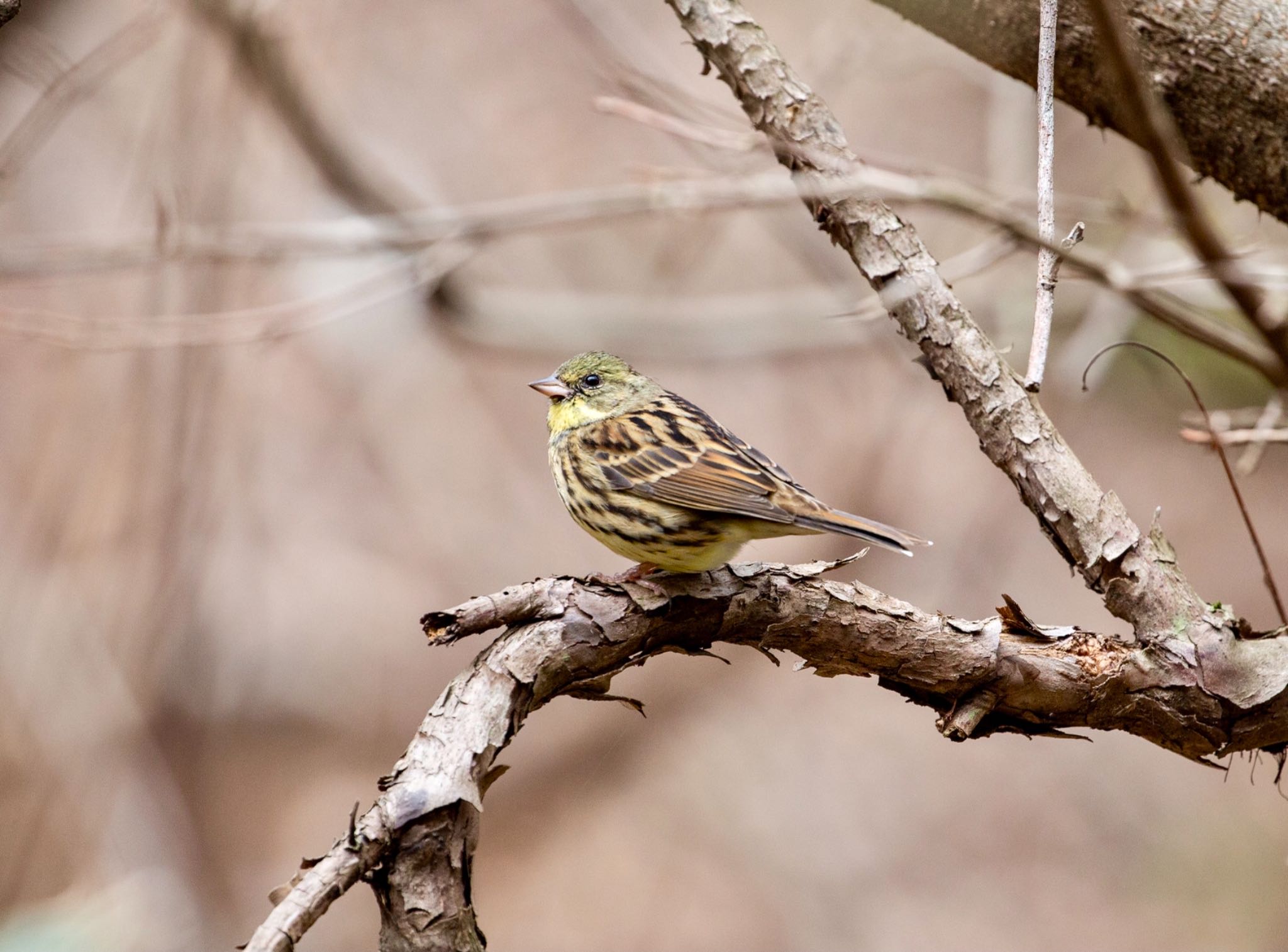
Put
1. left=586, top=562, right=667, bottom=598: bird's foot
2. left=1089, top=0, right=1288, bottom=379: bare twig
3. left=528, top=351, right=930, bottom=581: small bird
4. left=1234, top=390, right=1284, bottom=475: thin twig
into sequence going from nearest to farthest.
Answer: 1. left=1089, top=0, right=1288, bottom=379: bare twig
2. left=586, top=562, right=667, bottom=598: bird's foot
3. left=528, top=351, right=930, bottom=581: small bird
4. left=1234, top=390, right=1284, bottom=475: thin twig

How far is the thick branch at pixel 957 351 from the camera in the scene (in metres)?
2.93

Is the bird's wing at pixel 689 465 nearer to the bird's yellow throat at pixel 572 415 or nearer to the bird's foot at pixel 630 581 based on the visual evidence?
the bird's yellow throat at pixel 572 415

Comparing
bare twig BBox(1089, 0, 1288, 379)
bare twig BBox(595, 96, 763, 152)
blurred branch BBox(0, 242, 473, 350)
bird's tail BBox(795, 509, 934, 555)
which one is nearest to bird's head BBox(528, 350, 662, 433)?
bare twig BBox(595, 96, 763, 152)

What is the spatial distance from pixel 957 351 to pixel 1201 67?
1340mm

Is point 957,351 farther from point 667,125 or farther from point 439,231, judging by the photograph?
point 439,231

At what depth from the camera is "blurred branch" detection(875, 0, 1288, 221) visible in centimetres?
348

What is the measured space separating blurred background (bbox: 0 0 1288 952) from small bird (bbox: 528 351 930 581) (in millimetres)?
1662

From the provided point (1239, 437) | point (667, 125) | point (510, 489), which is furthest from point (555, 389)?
point (510, 489)

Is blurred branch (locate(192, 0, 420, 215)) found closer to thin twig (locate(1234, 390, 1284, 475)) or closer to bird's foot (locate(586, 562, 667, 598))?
bird's foot (locate(586, 562, 667, 598))

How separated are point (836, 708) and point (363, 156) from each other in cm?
569

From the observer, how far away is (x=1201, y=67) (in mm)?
3516

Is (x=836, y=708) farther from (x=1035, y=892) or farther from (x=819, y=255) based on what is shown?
(x=819, y=255)

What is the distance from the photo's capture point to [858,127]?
10164mm

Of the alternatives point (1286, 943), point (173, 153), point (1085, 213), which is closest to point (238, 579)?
point (173, 153)
